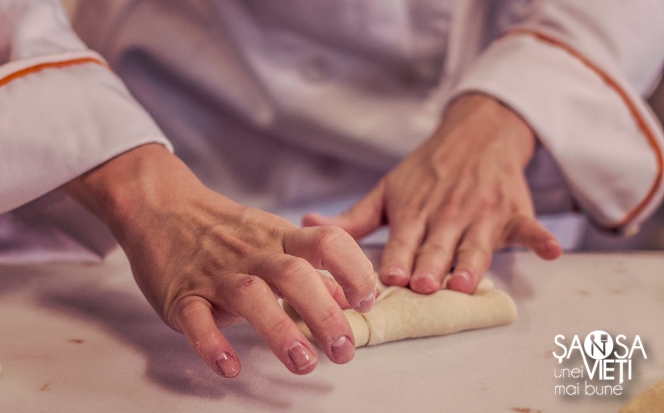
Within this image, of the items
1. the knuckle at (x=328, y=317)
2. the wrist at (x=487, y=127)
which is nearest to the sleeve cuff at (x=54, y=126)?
the knuckle at (x=328, y=317)

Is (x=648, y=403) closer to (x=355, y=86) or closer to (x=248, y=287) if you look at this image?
(x=248, y=287)

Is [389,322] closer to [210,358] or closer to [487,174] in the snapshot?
[210,358]

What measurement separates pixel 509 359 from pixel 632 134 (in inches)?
24.4

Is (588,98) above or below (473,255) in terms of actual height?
above

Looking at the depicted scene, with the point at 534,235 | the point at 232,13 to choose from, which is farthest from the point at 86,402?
the point at 232,13

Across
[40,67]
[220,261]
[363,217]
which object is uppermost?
[40,67]

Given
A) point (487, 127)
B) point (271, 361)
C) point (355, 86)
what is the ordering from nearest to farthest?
point (271, 361) → point (487, 127) → point (355, 86)

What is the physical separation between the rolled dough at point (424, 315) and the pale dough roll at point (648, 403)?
175 mm

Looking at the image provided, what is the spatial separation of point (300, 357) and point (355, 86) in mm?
713

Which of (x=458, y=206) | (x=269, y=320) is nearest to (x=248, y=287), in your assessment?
(x=269, y=320)

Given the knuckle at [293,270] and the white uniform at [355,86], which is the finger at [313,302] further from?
the white uniform at [355,86]

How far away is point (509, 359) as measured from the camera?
0.60m

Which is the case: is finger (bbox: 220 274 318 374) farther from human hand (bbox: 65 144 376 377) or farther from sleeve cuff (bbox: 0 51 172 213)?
sleeve cuff (bbox: 0 51 172 213)

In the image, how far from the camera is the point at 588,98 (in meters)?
→ 0.99
